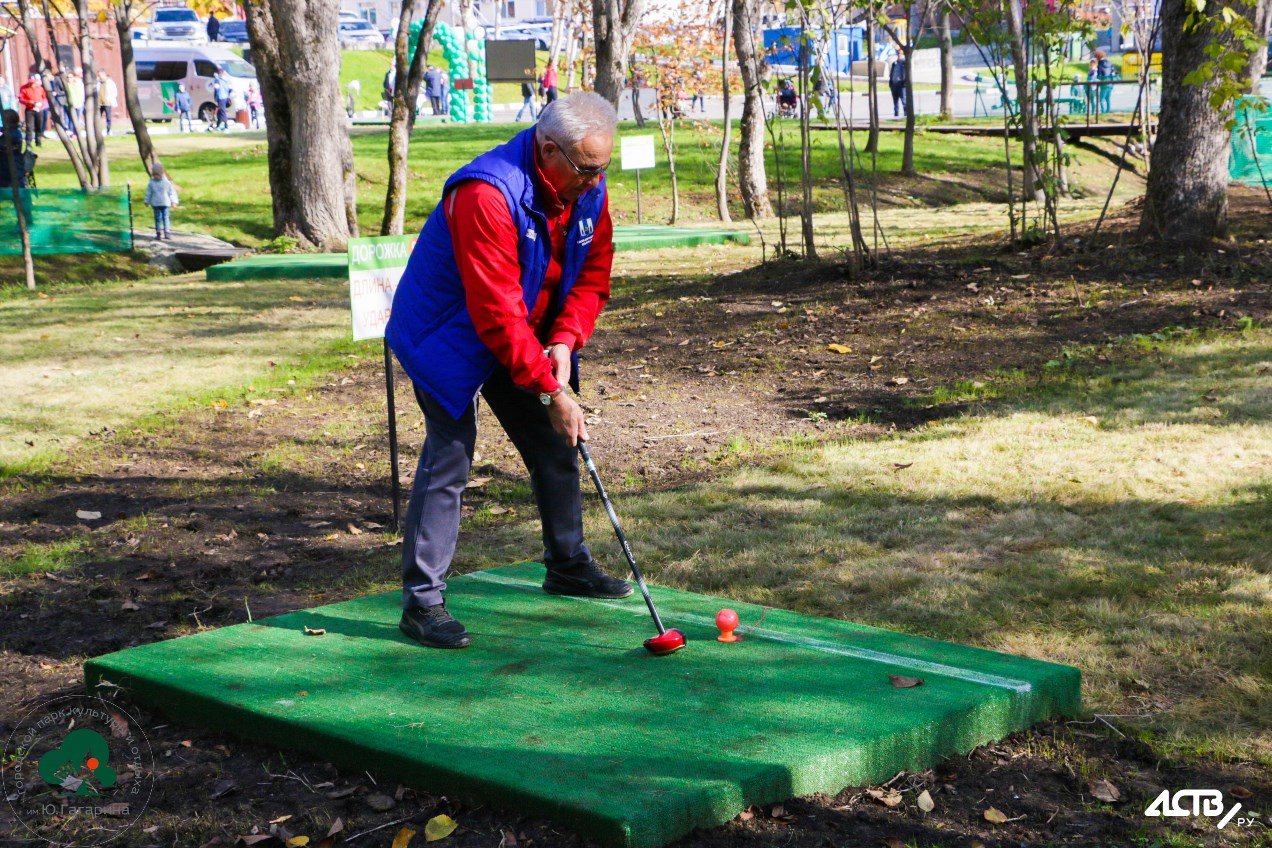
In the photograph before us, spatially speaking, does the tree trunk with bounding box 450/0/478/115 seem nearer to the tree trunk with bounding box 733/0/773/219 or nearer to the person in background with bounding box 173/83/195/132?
the person in background with bounding box 173/83/195/132

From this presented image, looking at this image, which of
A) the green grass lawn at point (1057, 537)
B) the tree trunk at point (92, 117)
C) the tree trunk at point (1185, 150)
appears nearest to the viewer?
the green grass lawn at point (1057, 537)

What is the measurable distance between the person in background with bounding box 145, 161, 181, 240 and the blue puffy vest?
1610 cm

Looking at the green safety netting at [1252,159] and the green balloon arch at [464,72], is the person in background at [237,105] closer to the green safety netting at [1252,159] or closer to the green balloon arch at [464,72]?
the green balloon arch at [464,72]

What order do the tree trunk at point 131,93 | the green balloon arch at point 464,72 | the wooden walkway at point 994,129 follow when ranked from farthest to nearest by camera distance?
the green balloon arch at point 464,72, the wooden walkway at point 994,129, the tree trunk at point 131,93

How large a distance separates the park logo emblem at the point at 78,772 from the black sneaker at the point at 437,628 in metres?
0.92

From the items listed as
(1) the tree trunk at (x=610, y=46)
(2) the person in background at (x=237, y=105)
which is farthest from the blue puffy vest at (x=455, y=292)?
(2) the person in background at (x=237, y=105)

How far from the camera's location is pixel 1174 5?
10883mm

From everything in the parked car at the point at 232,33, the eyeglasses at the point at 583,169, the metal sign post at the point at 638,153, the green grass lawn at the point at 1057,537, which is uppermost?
the parked car at the point at 232,33

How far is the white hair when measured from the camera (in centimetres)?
400

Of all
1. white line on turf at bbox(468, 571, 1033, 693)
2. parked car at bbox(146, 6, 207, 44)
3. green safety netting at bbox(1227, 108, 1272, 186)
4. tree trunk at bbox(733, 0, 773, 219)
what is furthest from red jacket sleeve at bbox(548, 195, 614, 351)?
parked car at bbox(146, 6, 207, 44)

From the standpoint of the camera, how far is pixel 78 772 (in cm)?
382

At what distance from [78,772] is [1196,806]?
10.3 feet

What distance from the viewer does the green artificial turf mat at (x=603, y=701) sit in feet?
11.2

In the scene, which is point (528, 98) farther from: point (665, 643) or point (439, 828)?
point (439, 828)
